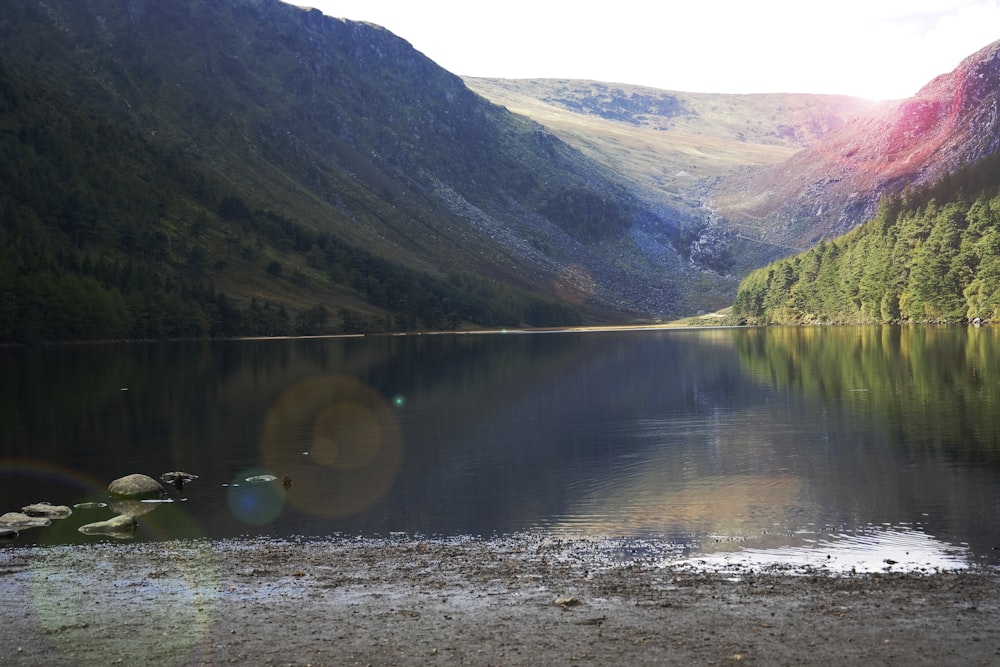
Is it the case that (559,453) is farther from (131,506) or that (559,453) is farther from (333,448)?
(131,506)

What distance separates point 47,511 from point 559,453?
3202 cm

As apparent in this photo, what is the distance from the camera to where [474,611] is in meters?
27.1

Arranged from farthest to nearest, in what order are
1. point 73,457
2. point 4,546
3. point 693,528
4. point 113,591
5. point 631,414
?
point 631,414
point 73,457
point 693,528
point 4,546
point 113,591

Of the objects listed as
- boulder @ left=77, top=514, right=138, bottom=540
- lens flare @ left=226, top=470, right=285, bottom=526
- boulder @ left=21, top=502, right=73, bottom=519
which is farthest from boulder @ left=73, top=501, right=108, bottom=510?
lens flare @ left=226, top=470, right=285, bottom=526

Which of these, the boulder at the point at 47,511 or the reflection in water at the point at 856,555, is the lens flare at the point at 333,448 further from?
the reflection in water at the point at 856,555

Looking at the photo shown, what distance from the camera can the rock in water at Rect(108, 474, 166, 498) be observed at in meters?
50.5

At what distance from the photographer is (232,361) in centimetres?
17050

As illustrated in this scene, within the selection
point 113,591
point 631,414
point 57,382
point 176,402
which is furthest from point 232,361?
point 113,591

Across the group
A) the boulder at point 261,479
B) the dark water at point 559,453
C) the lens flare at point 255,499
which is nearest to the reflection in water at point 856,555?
the dark water at point 559,453

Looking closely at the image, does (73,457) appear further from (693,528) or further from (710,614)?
(710,614)

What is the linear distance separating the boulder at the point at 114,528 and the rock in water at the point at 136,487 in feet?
27.9

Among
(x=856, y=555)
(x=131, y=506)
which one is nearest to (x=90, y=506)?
(x=131, y=506)

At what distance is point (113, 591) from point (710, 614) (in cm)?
1862

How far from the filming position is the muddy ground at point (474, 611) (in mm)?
23406
